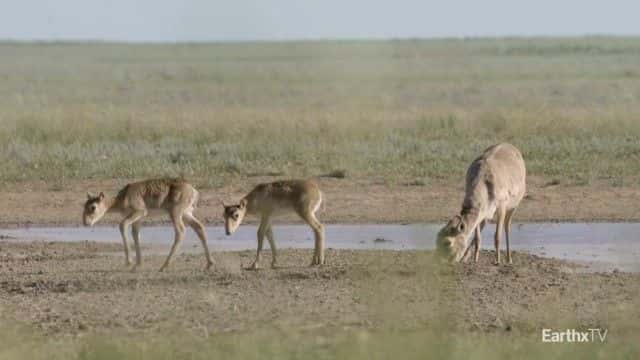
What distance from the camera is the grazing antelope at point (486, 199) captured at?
603 inches

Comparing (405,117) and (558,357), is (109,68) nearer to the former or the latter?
(405,117)

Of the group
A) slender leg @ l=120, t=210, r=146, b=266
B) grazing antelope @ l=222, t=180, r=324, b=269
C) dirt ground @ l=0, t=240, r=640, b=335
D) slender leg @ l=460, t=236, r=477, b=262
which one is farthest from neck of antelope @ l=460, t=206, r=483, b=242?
slender leg @ l=120, t=210, r=146, b=266

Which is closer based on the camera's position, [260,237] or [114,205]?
[260,237]

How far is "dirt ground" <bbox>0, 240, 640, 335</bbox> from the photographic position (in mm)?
12820

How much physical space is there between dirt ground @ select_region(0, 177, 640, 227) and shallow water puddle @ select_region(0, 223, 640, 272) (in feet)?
1.99

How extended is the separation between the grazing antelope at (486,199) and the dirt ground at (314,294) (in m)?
0.26

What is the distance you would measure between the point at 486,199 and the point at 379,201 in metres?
6.85

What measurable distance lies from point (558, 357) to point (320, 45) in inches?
4668

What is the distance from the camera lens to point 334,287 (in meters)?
15.1

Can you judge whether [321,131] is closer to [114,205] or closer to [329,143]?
[329,143]

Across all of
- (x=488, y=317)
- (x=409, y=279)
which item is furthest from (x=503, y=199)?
(x=488, y=317)

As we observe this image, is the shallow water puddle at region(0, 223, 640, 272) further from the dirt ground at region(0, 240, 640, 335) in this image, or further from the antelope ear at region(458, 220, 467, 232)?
the antelope ear at region(458, 220, 467, 232)

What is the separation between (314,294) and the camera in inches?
578

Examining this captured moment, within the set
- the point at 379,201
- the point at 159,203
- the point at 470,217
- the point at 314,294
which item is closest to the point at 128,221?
the point at 159,203
